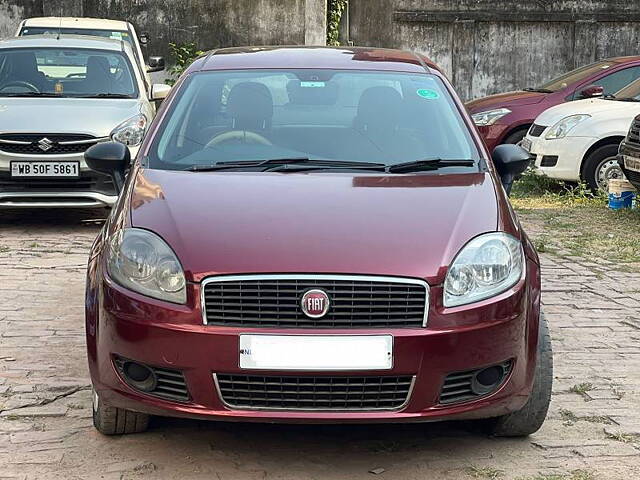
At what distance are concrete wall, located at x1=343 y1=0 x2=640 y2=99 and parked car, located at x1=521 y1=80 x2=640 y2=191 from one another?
7.80m

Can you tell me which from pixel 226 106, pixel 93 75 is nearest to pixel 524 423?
pixel 226 106

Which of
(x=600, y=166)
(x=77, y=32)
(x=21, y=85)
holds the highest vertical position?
(x=77, y=32)

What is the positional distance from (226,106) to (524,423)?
2.06m

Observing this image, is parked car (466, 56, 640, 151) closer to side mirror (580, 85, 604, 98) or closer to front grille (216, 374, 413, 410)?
side mirror (580, 85, 604, 98)

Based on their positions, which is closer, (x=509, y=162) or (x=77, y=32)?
(x=509, y=162)

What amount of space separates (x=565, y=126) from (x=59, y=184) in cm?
561

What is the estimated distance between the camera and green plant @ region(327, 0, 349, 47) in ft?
68.4

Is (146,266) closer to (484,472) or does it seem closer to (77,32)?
(484,472)

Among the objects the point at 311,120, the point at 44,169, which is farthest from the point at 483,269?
the point at 44,169

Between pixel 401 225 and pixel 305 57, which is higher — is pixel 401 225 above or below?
below

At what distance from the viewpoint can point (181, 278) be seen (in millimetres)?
4195

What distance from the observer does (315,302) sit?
13.5 feet

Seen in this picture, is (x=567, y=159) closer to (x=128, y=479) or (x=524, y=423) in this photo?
(x=524, y=423)

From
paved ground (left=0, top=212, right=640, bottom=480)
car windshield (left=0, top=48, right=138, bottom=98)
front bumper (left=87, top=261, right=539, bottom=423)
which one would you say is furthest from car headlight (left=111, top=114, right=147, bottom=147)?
front bumper (left=87, top=261, right=539, bottom=423)
